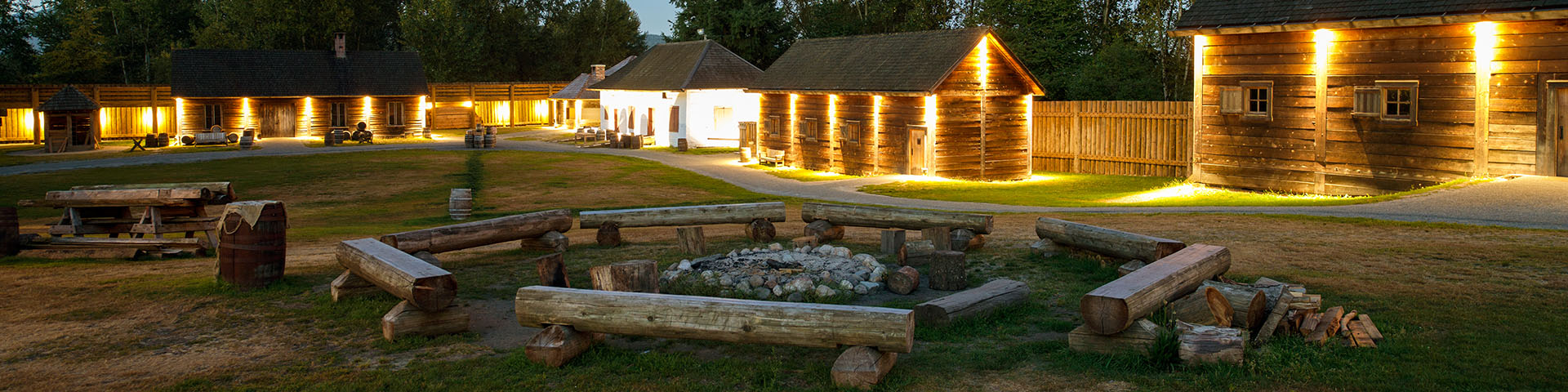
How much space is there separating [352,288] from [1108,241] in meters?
7.86

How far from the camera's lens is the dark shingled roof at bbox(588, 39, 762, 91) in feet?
152

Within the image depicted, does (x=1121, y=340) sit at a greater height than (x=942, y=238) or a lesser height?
lesser

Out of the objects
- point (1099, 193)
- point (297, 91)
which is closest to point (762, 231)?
point (1099, 193)

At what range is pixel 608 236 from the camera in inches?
603

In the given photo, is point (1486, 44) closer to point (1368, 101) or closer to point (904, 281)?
point (1368, 101)

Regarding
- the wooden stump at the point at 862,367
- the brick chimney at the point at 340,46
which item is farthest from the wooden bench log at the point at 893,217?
the brick chimney at the point at 340,46

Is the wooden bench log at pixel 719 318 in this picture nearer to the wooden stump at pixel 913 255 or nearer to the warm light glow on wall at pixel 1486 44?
the wooden stump at pixel 913 255

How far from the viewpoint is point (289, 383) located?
814 centimetres

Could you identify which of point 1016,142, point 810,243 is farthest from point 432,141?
point 810,243

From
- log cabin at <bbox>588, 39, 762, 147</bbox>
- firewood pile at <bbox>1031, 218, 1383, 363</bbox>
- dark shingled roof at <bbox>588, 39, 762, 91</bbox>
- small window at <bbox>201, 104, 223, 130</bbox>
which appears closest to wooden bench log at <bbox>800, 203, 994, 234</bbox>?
firewood pile at <bbox>1031, 218, 1383, 363</bbox>

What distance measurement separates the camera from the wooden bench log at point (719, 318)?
307 inches

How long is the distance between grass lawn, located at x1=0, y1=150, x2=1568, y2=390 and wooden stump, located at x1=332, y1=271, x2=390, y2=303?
0.42ft

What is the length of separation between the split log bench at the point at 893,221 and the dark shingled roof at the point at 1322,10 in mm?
12863

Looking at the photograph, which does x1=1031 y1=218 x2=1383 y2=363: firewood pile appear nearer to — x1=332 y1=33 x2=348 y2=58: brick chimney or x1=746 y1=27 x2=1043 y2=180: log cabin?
x1=746 y1=27 x2=1043 y2=180: log cabin
